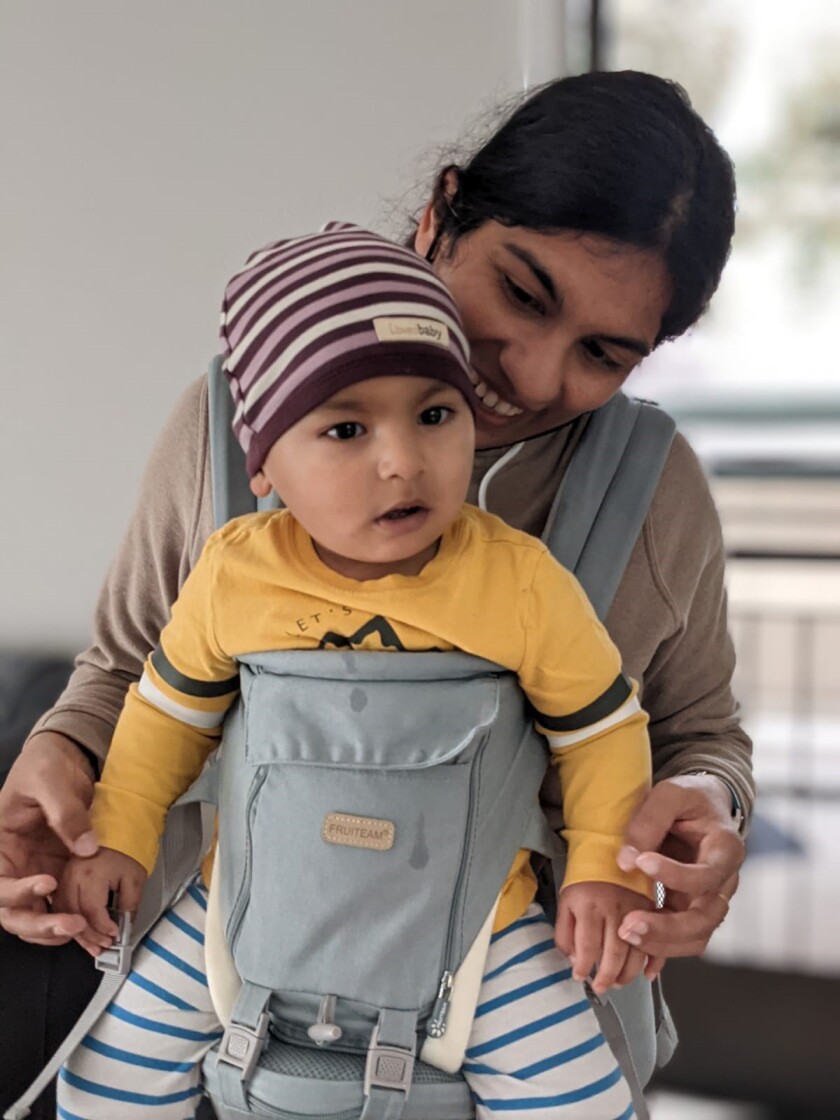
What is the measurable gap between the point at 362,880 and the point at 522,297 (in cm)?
54

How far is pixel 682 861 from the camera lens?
1.06 metres

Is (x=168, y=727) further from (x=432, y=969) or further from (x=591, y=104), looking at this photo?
(x=591, y=104)

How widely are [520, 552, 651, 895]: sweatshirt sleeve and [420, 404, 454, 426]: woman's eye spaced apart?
14 cm

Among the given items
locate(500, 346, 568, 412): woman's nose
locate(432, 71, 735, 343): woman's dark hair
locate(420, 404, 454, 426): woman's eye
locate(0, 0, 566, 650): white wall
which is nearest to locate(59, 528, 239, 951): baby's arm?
locate(420, 404, 454, 426): woman's eye

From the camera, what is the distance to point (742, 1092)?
1096 millimetres

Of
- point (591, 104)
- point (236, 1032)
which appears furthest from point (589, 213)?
point (236, 1032)

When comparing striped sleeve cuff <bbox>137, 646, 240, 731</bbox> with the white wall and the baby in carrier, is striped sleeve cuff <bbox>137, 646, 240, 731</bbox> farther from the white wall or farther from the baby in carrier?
the white wall

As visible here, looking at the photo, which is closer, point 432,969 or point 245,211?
point 432,969

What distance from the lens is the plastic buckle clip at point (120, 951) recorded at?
105 cm

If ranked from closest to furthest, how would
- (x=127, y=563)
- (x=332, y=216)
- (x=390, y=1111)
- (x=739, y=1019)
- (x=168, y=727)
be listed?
1. (x=390, y=1111)
2. (x=168, y=727)
3. (x=739, y=1019)
4. (x=127, y=563)
5. (x=332, y=216)

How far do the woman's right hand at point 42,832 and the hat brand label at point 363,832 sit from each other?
0.22m

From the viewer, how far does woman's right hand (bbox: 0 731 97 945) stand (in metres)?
1.02

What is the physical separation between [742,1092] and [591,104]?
901 mm

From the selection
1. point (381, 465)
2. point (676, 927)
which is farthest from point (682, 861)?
point (381, 465)
